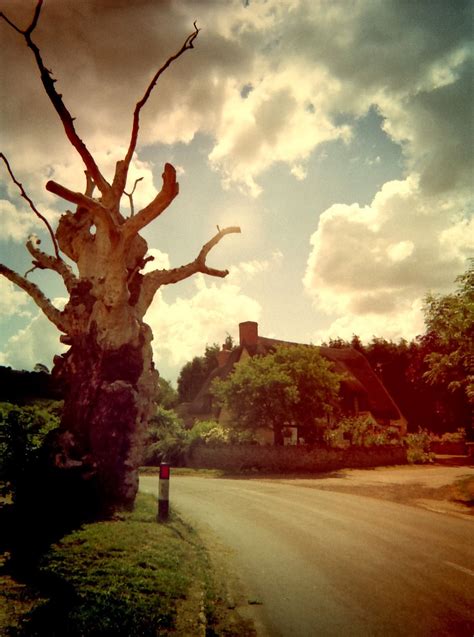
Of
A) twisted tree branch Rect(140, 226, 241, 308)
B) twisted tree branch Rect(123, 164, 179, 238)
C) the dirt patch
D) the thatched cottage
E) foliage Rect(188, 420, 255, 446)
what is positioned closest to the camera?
twisted tree branch Rect(123, 164, 179, 238)

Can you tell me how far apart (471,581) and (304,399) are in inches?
785

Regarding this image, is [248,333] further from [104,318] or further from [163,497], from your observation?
[163,497]

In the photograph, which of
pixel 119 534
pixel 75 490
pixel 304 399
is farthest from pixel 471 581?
pixel 304 399

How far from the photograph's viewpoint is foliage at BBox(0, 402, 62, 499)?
24.4 feet

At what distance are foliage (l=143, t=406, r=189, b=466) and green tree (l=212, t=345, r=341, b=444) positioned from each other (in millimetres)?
3761

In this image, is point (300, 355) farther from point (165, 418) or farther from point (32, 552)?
point (32, 552)

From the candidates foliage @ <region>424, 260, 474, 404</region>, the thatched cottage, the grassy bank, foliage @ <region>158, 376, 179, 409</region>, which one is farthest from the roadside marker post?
foliage @ <region>158, 376, 179, 409</region>

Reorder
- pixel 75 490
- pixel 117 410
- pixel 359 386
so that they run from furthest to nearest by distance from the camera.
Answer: pixel 359 386, pixel 117 410, pixel 75 490

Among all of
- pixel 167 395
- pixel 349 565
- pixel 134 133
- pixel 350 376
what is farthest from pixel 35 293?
pixel 167 395

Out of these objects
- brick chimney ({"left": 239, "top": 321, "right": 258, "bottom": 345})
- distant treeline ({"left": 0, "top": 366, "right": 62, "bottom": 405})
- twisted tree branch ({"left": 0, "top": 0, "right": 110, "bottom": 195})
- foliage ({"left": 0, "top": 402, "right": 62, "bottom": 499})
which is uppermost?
brick chimney ({"left": 239, "top": 321, "right": 258, "bottom": 345})

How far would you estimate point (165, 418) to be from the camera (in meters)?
27.8

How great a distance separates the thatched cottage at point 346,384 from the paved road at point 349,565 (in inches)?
1023

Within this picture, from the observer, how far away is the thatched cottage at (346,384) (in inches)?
1500

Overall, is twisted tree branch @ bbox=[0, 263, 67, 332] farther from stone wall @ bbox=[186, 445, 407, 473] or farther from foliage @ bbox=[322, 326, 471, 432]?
foliage @ bbox=[322, 326, 471, 432]
